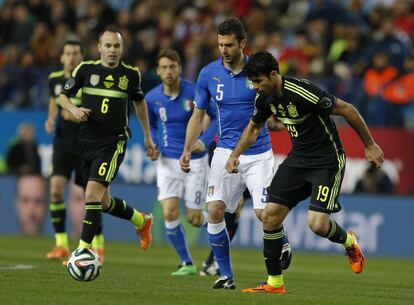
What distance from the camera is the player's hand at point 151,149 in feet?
45.4

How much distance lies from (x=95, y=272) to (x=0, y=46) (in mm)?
14329

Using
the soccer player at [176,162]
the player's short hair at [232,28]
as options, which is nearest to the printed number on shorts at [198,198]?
the soccer player at [176,162]

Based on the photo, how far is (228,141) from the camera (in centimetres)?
1242

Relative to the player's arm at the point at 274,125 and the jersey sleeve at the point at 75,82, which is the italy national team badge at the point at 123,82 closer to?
the jersey sleeve at the point at 75,82

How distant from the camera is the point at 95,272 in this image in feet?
38.1

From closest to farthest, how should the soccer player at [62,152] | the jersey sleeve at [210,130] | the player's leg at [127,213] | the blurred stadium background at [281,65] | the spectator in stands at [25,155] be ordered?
the player's leg at [127,213]
the jersey sleeve at [210,130]
the soccer player at [62,152]
the blurred stadium background at [281,65]
the spectator in stands at [25,155]

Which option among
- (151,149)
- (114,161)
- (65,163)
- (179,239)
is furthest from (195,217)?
(65,163)

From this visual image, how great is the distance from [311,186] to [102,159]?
2704mm

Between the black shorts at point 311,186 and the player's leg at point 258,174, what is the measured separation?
84 cm

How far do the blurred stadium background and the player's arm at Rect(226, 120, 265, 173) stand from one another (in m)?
9.72

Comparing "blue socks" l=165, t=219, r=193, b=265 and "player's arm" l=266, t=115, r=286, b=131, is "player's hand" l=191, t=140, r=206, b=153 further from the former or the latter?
"player's arm" l=266, t=115, r=286, b=131

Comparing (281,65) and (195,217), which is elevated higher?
(281,65)

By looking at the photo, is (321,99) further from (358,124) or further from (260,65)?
(260,65)

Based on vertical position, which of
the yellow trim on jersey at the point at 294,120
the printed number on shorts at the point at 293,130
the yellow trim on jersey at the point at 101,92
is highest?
the yellow trim on jersey at the point at 101,92
